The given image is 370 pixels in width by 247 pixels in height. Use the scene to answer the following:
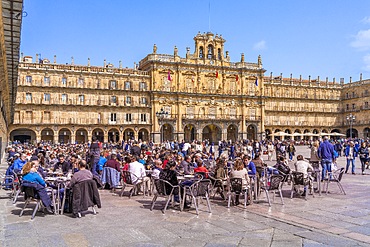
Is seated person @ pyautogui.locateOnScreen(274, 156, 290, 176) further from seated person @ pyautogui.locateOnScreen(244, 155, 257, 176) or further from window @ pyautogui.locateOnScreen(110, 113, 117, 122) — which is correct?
window @ pyautogui.locateOnScreen(110, 113, 117, 122)

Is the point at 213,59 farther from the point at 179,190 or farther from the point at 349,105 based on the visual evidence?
the point at 179,190

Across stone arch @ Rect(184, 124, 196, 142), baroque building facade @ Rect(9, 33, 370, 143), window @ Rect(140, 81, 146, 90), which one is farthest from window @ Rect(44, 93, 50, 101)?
stone arch @ Rect(184, 124, 196, 142)

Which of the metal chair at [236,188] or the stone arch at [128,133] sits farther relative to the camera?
the stone arch at [128,133]

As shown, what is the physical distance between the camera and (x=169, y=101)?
48.3m

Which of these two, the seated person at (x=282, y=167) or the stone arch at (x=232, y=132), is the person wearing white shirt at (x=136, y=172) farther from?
the stone arch at (x=232, y=132)

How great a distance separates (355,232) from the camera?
238 inches

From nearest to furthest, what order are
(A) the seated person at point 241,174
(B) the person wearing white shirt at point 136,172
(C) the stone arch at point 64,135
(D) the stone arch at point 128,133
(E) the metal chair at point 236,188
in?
(E) the metal chair at point 236,188 → (A) the seated person at point 241,174 → (B) the person wearing white shirt at point 136,172 → (C) the stone arch at point 64,135 → (D) the stone arch at point 128,133

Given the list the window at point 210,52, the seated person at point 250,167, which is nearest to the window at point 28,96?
the window at point 210,52

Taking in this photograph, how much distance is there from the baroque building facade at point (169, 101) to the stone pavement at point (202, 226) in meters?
31.0

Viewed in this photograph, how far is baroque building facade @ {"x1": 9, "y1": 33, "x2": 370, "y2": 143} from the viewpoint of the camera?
4322 cm

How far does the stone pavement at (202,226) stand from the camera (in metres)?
5.54

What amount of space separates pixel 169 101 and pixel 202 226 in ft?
138

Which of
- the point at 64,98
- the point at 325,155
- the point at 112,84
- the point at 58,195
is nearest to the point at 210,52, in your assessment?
the point at 112,84

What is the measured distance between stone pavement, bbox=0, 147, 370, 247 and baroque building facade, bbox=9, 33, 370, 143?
3103 centimetres
